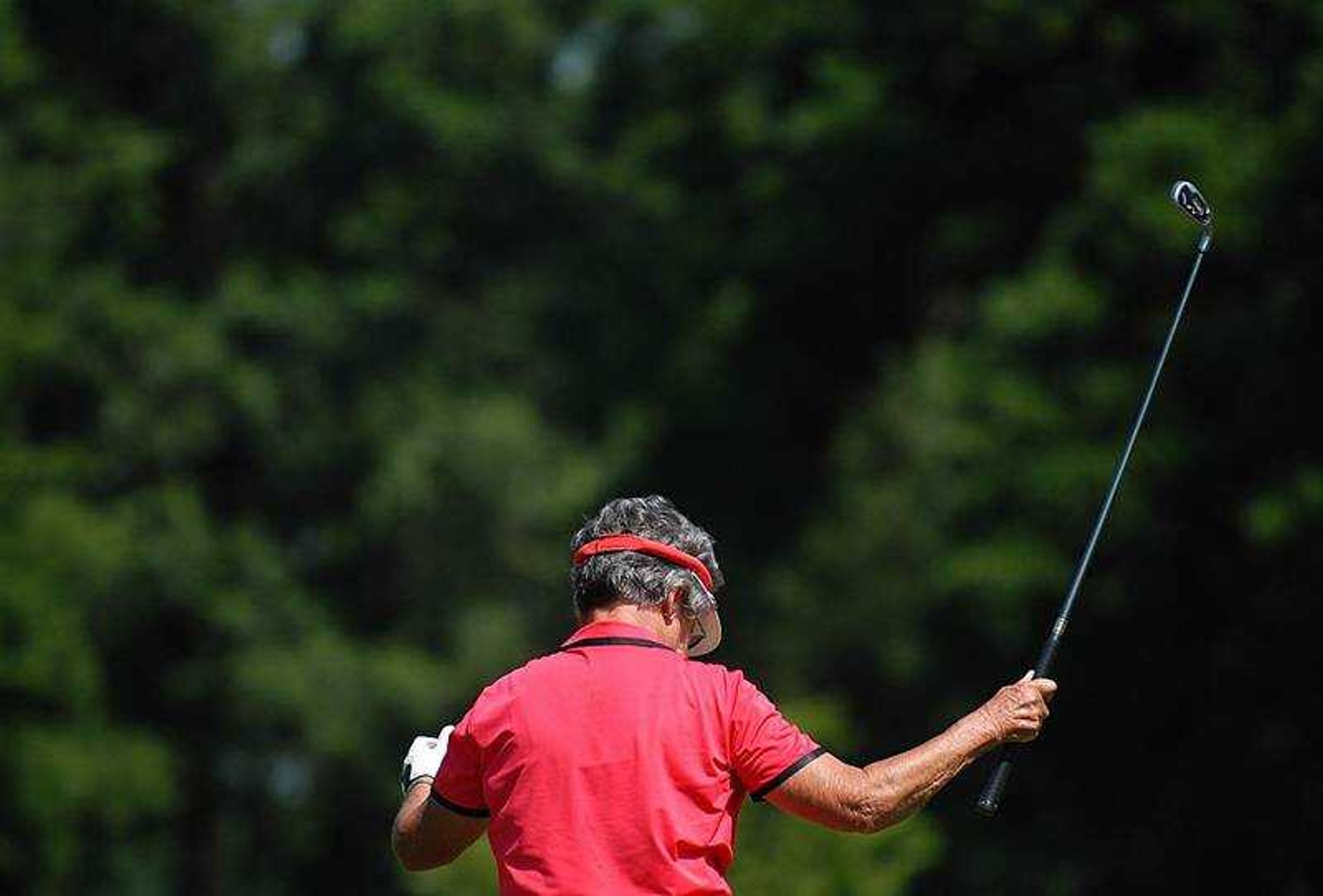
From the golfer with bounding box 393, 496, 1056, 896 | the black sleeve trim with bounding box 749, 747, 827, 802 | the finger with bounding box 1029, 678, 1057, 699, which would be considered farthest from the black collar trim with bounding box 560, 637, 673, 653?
the finger with bounding box 1029, 678, 1057, 699

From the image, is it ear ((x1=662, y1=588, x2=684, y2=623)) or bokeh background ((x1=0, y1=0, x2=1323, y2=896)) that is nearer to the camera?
ear ((x1=662, y1=588, x2=684, y2=623))

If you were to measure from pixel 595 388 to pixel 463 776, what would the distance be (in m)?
23.8

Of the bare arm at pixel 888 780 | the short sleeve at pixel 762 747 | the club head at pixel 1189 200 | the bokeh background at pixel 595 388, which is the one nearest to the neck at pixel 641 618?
the short sleeve at pixel 762 747

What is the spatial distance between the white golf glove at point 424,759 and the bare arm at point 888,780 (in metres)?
0.69

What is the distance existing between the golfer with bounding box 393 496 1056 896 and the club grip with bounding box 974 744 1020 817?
28 cm

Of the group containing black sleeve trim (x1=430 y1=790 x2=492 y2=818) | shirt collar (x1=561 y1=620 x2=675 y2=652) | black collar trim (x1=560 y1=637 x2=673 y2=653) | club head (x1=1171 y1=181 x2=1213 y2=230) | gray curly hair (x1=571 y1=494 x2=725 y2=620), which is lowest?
black sleeve trim (x1=430 y1=790 x2=492 y2=818)

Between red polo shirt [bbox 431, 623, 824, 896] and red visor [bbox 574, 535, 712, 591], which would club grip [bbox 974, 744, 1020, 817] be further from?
red visor [bbox 574, 535, 712, 591]

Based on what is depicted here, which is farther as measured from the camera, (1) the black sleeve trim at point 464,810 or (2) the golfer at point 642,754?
(1) the black sleeve trim at point 464,810

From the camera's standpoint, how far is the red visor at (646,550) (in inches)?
184

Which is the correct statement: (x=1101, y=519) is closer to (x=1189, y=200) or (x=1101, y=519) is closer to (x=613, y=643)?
(x=1189, y=200)

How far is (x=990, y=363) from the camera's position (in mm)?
21344

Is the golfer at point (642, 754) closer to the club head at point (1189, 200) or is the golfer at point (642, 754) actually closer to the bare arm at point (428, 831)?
the bare arm at point (428, 831)

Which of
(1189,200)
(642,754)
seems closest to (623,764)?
(642,754)

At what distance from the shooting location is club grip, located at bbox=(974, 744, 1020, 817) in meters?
4.92
